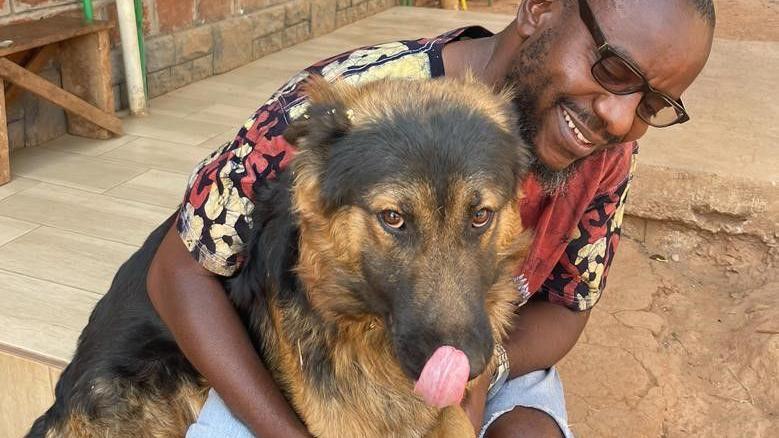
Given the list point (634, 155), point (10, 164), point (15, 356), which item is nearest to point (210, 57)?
point (10, 164)

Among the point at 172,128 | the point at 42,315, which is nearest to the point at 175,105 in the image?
the point at 172,128

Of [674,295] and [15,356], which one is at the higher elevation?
[15,356]

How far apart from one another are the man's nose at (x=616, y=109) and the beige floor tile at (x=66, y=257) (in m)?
2.34

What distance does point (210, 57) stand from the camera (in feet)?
21.7

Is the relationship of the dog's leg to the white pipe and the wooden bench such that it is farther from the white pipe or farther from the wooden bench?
the white pipe

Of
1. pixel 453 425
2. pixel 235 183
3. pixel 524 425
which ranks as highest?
pixel 235 183

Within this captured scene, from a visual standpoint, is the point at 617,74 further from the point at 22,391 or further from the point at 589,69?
the point at 22,391

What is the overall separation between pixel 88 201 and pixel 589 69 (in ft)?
10.2

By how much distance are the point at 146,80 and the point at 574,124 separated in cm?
452

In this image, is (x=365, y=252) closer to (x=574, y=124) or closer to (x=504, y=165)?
(x=504, y=165)

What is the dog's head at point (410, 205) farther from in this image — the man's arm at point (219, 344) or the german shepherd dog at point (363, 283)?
the man's arm at point (219, 344)

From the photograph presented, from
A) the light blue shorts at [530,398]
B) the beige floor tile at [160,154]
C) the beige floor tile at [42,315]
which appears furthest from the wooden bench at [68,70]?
the light blue shorts at [530,398]

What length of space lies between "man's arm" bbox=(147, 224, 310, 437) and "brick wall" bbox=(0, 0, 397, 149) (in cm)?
336

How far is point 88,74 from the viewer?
507 centimetres
